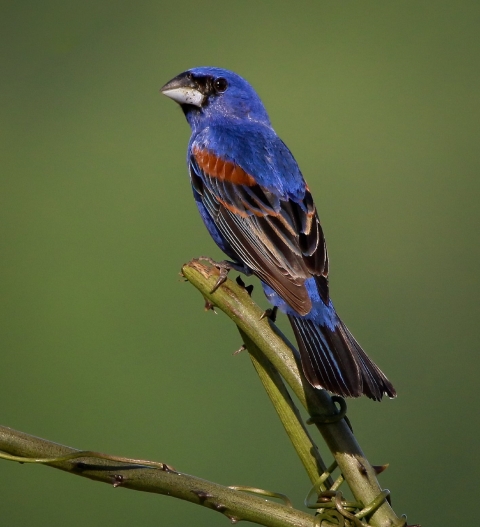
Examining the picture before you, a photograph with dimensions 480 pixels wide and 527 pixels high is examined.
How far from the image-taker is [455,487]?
3264mm

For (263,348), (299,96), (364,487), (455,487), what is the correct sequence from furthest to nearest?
(299,96) < (455,487) < (263,348) < (364,487)

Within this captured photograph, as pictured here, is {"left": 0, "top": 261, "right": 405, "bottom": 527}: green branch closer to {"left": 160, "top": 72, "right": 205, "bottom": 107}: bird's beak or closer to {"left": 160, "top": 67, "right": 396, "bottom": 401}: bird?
{"left": 160, "top": 67, "right": 396, "bottom": 401}: bird

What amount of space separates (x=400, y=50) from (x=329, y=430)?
5.21 metres

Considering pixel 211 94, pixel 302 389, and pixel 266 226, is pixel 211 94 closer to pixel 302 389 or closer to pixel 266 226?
pixel 266 226

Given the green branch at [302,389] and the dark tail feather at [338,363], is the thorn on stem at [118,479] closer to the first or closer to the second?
the green branch at [302,389]

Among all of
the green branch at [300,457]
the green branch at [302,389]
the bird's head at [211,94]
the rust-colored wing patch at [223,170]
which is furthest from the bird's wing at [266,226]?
the green branch at [300,457]

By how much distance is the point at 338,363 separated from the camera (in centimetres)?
212

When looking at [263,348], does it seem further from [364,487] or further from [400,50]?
[400,50]

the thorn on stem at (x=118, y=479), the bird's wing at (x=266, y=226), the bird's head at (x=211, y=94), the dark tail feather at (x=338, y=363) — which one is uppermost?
the bird's head at (x=211, y=94)

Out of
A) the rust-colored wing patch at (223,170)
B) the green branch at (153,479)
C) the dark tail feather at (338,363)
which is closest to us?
the green branch at (153,479)

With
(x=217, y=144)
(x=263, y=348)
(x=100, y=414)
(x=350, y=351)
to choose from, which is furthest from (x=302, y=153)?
(x=263, y=348)

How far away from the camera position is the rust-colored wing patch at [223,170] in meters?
3.20

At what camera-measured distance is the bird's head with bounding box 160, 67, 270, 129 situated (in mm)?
3836

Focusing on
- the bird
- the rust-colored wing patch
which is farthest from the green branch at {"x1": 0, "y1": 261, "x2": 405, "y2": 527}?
the rust-colored wing patch
